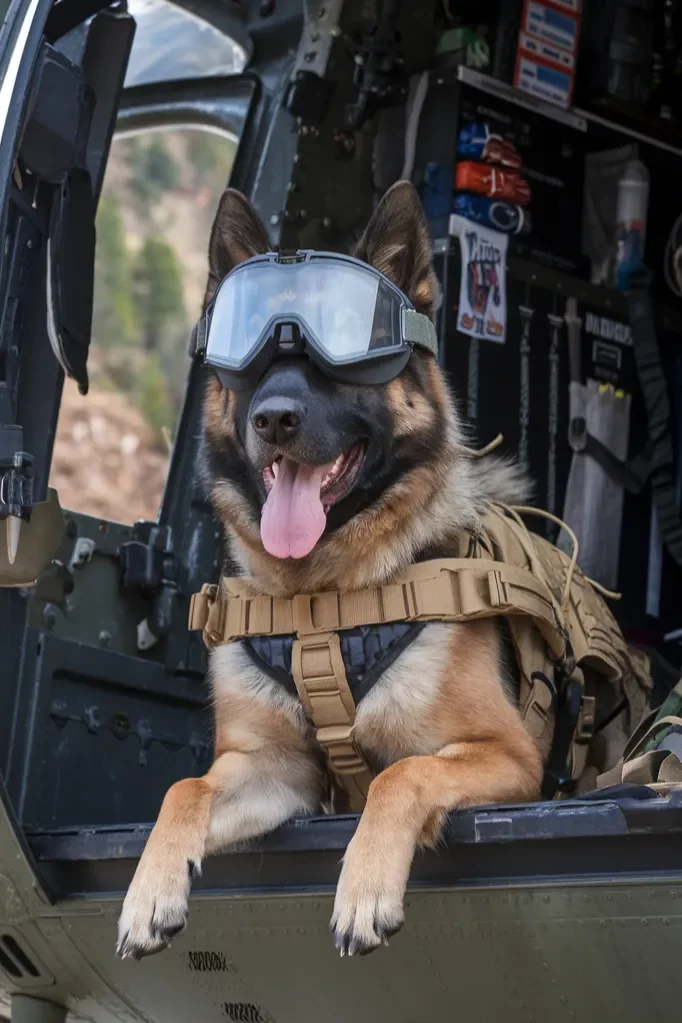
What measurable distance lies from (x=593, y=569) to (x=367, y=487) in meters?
1.70

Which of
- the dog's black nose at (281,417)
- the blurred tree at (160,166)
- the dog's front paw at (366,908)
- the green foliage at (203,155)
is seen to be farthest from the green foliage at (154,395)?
the dog's front paw at (366,908)

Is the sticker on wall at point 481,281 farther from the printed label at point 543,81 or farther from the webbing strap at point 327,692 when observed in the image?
the webbing strap at point 327,692

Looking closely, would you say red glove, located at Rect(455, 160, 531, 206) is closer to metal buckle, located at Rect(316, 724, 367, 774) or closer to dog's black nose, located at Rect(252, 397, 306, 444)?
dog's black nose, located at Rect(252, 397, 306, 444)

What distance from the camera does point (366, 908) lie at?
8.07 feet

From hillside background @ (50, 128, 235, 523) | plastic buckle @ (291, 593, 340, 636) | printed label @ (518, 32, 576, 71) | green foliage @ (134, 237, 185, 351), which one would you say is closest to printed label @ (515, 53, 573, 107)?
printed label @ (518, 32, 576, 71)

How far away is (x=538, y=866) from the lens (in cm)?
252

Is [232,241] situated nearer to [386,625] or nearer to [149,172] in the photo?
[386,625]

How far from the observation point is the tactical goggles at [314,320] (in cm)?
296

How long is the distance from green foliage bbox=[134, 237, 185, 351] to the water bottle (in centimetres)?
1969

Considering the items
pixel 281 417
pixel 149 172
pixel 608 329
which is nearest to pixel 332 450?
pixel 281 417

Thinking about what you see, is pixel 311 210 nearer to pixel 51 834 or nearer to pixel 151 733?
pixel 151 733

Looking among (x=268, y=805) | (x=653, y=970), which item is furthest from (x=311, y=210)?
(x=653, y=970)

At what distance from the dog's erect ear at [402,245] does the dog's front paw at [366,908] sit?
1.32 metres

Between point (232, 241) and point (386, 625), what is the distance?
0.94 meters
